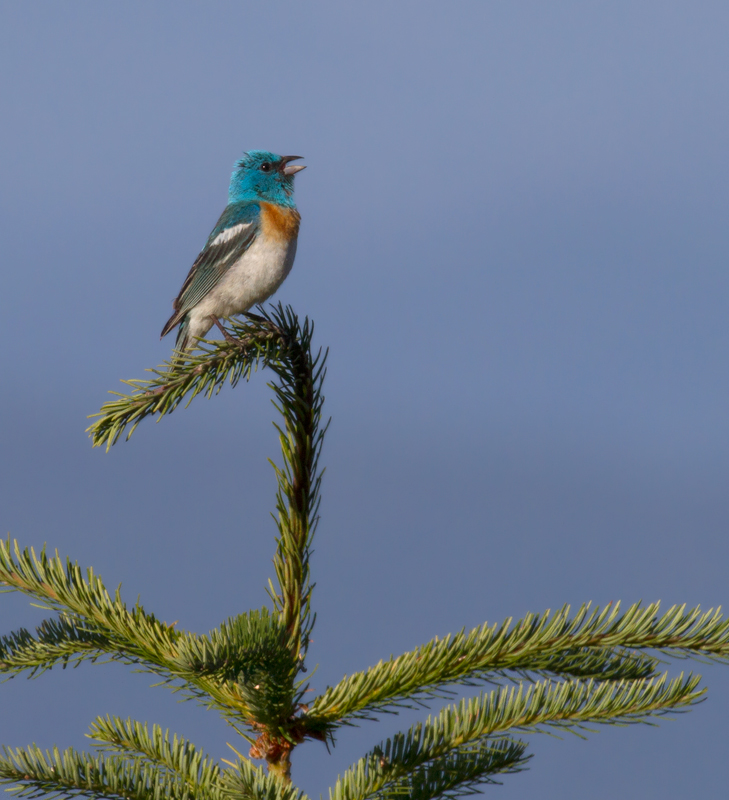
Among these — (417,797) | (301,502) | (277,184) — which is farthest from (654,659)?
(277,184)

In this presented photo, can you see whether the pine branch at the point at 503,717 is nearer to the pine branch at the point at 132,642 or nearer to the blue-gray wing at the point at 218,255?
the pine branch at the point at 132,642

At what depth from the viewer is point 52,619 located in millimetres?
2154

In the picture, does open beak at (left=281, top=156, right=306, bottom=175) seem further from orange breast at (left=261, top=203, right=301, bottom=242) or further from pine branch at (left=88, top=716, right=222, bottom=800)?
pine branch at (left=88, top=716, right=222, bottom=800)

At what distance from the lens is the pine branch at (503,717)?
1853 millimetres

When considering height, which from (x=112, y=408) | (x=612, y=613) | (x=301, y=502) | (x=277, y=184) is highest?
(x=277, y=184)

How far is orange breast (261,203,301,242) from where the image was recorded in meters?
5.08

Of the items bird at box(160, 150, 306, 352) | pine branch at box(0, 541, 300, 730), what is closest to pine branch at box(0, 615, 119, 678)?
pine branch at box(0, 541, 300, 730)

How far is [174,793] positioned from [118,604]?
1.56ft

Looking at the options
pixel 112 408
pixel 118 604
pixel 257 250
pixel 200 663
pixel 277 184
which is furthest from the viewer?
pixel 277 184

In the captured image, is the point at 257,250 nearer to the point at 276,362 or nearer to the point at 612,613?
the point at 276,362

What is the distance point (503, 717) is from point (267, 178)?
4.45 metres

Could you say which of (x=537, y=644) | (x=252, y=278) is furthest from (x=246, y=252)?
(x=537, y=644)

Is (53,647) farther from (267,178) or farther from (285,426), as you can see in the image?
(267,178)

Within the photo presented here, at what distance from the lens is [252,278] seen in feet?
16.2
